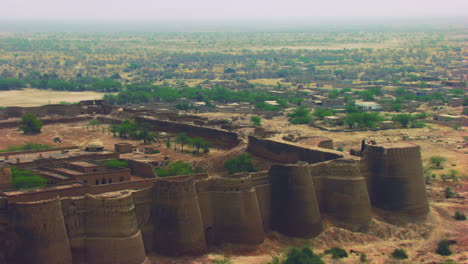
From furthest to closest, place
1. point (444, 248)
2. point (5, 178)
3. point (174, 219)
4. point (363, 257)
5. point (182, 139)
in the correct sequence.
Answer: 1. point (182, 139)
2. point (5, 178)
3. point (444, 248)
4. point (363, 257)
5. point (174, 219)

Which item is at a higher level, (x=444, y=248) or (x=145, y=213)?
(x=145, y=213)

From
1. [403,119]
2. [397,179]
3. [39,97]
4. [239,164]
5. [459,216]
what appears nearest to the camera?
[397,179]

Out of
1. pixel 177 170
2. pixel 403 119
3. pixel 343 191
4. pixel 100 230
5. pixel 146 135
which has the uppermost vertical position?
pixel 100 230

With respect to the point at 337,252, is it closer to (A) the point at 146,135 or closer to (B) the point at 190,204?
(B) the point at 190,204

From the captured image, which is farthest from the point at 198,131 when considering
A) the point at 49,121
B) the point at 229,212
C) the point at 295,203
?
the point at 229,212

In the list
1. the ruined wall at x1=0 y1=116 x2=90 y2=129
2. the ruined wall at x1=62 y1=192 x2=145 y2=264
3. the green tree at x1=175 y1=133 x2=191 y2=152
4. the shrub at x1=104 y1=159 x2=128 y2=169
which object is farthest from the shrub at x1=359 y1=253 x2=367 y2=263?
the ruined wall at x1=0 y1=116 x2=90 y2=129

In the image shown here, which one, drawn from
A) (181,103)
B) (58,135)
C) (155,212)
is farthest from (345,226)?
(181,103)

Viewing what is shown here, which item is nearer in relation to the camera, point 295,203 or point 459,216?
point 295,203
